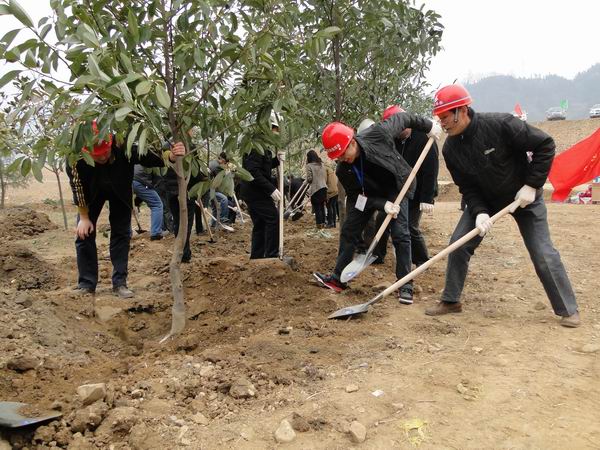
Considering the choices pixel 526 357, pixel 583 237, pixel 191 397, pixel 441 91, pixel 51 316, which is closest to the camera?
pixel 191 397

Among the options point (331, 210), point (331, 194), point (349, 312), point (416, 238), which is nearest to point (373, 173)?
point (416, 238)

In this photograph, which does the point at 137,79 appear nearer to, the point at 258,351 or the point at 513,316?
the point at 258,351

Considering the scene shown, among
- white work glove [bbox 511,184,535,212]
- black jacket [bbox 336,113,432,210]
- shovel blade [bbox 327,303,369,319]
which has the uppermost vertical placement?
black jacket [bbox 336,113,432,210]

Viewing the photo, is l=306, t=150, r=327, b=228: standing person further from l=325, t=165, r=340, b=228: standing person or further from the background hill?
the background hill

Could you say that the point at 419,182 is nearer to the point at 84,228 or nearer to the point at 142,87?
the point at 84,228

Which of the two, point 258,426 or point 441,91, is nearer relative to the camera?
point 258,426

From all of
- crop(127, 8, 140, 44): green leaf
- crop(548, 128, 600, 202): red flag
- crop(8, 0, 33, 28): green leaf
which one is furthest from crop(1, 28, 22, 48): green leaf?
crop(548, 128, 600, 202): red flag

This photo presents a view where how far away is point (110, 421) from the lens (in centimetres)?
242

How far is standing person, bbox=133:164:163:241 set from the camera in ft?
25.3

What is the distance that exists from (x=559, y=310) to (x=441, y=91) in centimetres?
189

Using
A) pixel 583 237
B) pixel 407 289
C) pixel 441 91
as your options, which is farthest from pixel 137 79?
pixel 583 237

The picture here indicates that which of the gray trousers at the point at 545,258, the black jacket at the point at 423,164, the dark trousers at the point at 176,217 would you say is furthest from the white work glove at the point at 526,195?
the dark trousers at the point at 176,217

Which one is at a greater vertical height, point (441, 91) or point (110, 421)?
point (441, 91)

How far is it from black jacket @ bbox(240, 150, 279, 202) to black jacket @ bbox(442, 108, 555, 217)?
2.27 meters
